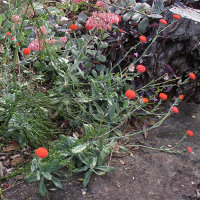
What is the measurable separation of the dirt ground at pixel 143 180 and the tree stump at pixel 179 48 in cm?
81

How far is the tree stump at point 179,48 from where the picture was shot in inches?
106

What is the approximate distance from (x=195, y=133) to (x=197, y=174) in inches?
23.6

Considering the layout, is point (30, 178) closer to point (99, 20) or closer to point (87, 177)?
point (87, 177)

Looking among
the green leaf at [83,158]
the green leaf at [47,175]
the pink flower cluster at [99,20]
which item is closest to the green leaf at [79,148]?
the green leaf at [83,158]

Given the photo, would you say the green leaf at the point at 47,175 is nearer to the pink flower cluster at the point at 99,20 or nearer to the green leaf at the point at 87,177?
the green leaf at the point at 87,177

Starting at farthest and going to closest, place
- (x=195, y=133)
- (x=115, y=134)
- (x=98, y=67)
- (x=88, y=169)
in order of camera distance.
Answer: (x=98, y=67) < (x=195, y=133) < (x=115, y=134) < (x=88, y=169)

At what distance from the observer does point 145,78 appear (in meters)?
2.91

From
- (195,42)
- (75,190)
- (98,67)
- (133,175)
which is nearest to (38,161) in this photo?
(75,190)

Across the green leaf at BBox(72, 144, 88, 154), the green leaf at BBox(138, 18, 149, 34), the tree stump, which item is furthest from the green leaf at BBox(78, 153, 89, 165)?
the green leaf at BBox(138, 18, 149, 34)

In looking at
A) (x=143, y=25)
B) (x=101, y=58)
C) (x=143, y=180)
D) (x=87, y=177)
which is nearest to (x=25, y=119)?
(x=87, y=177)

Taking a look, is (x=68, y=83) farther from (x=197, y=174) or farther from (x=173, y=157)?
(x=197, y=174)

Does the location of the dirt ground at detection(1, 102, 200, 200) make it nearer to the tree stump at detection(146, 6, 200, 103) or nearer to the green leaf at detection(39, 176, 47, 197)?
the green leaf at detection(39, 176, 47, 197)

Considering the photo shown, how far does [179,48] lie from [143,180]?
1.50 meters

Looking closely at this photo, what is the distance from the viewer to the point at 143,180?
Answer: 2.00 m
